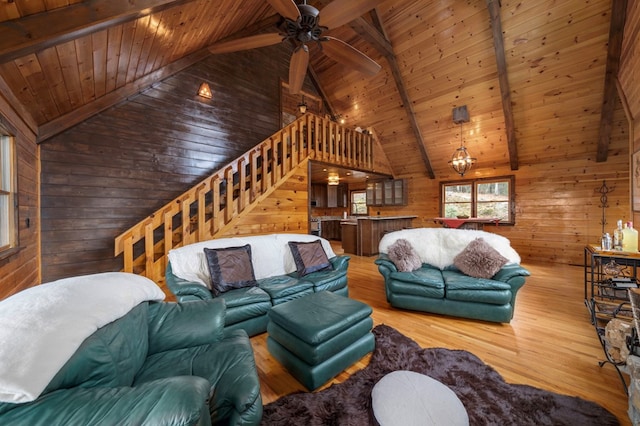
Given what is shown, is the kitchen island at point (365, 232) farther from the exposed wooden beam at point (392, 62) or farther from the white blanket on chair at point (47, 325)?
the white blanket on chair at point (47, 325)

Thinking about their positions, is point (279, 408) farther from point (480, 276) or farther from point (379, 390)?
point (480, 276)

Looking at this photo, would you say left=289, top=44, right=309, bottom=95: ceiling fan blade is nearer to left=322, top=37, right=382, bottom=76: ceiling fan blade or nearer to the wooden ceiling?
left=322, top=37, right=382, bottom=76: ceiling fan blade

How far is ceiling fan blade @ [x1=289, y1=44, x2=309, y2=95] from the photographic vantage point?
275 centimetres

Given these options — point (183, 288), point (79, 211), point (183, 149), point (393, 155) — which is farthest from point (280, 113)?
point (183, 288)

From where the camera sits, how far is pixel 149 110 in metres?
4.03

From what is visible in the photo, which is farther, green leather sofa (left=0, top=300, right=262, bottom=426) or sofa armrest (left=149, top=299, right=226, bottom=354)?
sofa armrest (left=149, top=299, right=226, bottom=354)

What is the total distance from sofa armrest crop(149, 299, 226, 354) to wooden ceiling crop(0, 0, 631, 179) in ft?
6.67

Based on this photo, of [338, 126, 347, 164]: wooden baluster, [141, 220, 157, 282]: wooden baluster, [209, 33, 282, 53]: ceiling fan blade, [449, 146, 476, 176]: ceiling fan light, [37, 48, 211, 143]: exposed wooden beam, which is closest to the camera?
[209, 33, 282, 53]: ceiling fan blade

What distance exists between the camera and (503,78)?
4371 mm

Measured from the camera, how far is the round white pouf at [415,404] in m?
1.09

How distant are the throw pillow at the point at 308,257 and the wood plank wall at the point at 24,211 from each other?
8.26 feet

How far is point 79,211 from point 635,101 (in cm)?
764

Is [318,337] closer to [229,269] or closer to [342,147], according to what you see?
[229,269]

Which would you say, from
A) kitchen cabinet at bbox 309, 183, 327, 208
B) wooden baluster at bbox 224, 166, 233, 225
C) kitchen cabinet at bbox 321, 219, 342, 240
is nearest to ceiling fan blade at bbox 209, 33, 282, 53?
wooden baluster at bbox 224, 166, 233, 225
